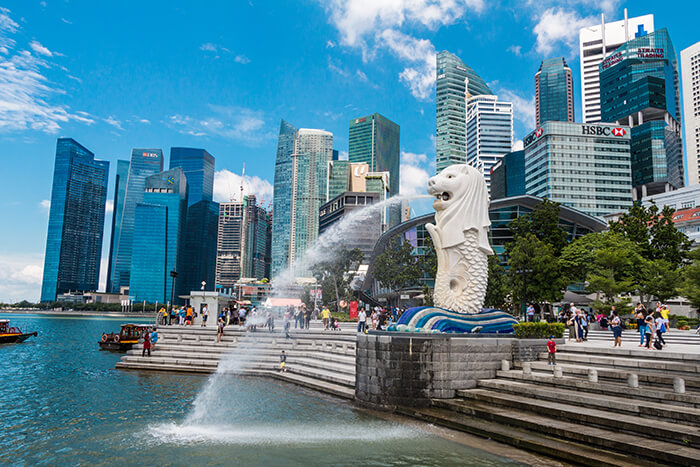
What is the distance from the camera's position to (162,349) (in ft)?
88.9

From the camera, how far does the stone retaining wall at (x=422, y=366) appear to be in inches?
Answer: 602

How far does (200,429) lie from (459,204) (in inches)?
469

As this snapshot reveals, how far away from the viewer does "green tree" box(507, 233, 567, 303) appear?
114ft

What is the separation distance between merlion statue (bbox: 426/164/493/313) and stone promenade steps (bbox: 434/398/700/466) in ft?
15.0

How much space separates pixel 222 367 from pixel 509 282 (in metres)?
24.0

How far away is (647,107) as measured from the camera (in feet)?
462

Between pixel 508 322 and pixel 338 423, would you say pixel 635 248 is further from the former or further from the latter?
pixel 338 423

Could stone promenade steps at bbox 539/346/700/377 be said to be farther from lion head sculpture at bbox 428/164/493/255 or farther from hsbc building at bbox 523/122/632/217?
hsbc building at bbox 523/122/632/217

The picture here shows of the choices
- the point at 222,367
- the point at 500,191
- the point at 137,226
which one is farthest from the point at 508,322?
the point at 137,226

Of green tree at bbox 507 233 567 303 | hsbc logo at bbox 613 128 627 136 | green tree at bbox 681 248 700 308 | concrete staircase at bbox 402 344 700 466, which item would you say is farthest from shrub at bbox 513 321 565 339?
hsbc logo at bbox 613 128 627 136

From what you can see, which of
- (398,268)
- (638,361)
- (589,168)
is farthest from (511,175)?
(638,361)

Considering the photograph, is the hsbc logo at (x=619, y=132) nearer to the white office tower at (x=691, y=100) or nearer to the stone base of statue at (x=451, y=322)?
the white office tower at (x=691, y=100)

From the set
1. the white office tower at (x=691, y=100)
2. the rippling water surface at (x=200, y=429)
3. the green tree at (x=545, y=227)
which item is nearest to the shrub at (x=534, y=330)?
the rippling water surface at (x=200, y=429)

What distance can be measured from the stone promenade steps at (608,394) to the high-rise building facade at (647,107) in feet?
437
